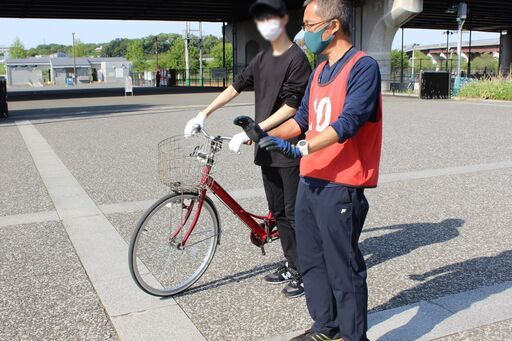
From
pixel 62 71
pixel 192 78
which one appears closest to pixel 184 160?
pixel 192 78

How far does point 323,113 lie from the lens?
8.31ft

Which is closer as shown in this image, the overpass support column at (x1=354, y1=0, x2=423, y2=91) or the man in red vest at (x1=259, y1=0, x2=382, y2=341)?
the man in red vest at (x1=259, y1=0, x2=382, y2=341)

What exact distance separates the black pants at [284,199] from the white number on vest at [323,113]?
904 mm

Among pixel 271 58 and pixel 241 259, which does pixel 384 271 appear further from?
pixel 271 58

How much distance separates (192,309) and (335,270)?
1.26 metres

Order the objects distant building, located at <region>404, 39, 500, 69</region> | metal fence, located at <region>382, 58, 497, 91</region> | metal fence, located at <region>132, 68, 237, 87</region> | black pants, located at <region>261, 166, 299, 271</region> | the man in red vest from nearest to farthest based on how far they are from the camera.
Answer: the man in red vest → black pants, located at <region>261, 166, 299, 271</region> → metal fence, located at <region>382, 58, 497, 91</region> → metal fence, located at <region>132, 68, 237, 87</region> → distant building, located at <region>404, 39, 500, 69</region>

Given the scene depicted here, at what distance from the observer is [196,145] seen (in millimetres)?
3404

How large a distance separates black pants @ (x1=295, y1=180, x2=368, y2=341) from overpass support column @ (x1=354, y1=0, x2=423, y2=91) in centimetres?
2980

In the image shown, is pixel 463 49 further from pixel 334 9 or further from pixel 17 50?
pixel 334 9

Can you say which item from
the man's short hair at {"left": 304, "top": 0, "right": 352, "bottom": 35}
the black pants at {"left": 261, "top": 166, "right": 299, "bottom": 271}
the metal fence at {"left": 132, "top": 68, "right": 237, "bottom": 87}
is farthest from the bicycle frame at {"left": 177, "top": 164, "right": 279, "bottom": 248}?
the metal fence at {"left": 132, "top": 68, "right": 237, "bottom": 87}

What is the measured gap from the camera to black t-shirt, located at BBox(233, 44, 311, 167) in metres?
3.33

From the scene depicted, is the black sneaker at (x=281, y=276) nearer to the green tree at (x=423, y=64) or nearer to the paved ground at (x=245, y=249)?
the paved ground at (x=245, y=249)

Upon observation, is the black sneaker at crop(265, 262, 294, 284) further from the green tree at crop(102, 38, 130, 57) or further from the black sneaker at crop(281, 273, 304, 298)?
the green tree at crop(102, 38, 130, 57)

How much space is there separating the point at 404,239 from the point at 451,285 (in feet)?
3.60
